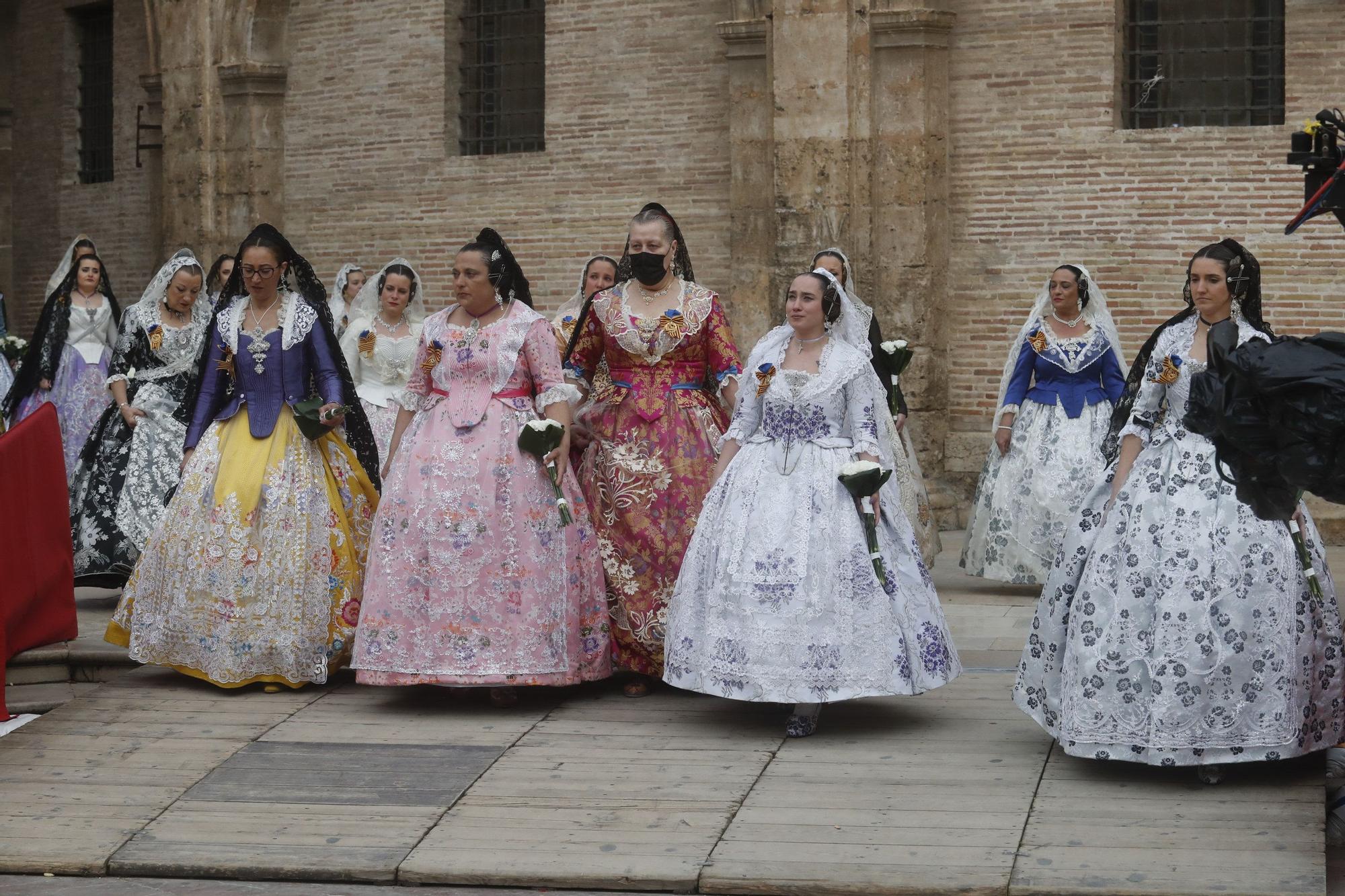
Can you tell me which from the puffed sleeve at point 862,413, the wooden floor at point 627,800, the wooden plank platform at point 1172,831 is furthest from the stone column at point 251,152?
the wooden plank platform at point 1172,831

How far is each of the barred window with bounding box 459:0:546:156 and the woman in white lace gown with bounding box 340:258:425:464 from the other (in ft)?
14.6

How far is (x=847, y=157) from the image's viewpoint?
12945 millimetres

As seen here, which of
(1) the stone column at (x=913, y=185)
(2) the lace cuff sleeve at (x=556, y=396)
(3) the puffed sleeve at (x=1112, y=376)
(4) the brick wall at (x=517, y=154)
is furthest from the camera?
(4) the brick wall at (x=517, y=154)

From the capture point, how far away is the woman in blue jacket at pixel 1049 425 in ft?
33.0

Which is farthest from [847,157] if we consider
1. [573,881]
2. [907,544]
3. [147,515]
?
[573,881]

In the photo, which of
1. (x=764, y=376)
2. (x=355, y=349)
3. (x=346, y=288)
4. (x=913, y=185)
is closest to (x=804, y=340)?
(x=764, y=376)

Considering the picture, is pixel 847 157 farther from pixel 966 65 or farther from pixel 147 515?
pixel 147 515

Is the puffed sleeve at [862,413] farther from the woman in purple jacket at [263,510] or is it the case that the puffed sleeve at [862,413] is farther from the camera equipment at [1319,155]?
the woman in purple jacket at [263,510]

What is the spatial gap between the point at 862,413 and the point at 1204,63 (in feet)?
22.8

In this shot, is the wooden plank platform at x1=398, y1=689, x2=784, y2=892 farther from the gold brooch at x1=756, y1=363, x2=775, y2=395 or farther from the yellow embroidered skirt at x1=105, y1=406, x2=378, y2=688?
the gold brooch at x1=756, y1=363, x2=775, y2=395

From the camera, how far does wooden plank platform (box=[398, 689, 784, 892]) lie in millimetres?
5230

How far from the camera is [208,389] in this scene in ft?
25.5

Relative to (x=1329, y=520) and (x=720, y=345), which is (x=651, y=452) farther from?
(x=1329, y=520)

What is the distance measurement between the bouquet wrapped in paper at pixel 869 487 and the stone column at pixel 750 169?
6973 millimetres
